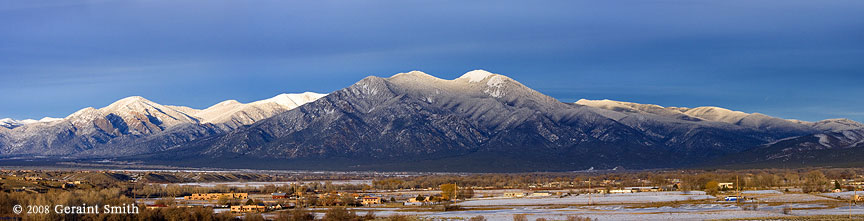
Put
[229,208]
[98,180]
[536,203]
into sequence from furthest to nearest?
[98,180] → [536,203] → [229,208]

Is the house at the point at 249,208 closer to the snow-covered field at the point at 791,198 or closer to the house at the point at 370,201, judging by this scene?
the house at the point at 370,201

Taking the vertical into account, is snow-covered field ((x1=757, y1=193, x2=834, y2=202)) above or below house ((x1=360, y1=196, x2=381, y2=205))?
above

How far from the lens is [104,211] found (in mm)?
75125

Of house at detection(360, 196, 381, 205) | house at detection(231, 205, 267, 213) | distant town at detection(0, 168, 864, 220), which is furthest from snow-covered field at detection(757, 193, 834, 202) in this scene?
house at detection(231, 205, 267, 213)

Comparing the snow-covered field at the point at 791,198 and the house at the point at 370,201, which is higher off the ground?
the snow-covered field at the point at 791,198

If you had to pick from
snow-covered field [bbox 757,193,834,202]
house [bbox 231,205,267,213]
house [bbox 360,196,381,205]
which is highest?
snow-covered field [bbox 757,193,834,202]

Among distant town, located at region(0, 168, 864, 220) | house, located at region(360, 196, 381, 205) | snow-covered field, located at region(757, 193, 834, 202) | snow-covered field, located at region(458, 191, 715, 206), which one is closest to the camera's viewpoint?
distant town, located at region(0, 168, 864, 220)

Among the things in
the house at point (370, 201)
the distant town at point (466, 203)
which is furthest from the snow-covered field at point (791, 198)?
the house at point (370, 201)

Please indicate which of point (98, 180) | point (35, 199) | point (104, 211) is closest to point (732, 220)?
point (104, 211)

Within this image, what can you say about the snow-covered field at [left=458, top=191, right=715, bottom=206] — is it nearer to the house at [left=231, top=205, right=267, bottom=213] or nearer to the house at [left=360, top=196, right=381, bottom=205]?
the house at [left=360, top=196, right=381, bottom=205]

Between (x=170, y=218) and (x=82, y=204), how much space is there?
6.71m

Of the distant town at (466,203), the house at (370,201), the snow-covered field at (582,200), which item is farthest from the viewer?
the house at (370,201)

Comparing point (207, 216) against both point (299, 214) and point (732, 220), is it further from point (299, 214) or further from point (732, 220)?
point (732, 220)

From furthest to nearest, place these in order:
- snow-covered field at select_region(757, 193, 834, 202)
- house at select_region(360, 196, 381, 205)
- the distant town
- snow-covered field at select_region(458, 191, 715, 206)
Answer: house at select_region(360, 196, 381, 205) → snow-covered field at select_region(458, 191, 715, 206) → snow-covered field at select_region(757, 193, 834, 202) → the distant town
